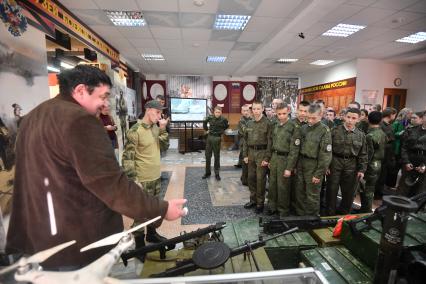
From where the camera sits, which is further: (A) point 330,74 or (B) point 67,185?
(A) point 330,74

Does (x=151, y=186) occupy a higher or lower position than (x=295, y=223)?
higher

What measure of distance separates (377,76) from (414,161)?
4.92 meters

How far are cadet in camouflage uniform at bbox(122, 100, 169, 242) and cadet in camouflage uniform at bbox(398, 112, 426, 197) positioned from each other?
3531mm

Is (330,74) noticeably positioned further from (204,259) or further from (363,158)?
(204,259)

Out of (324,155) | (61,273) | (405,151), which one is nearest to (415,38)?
(405,151)

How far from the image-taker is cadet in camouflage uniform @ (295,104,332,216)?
2564 millimetres

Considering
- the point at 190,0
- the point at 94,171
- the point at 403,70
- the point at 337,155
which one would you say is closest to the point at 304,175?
the point at 337,155

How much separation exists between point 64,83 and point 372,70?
8365 mm

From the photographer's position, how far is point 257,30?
4.52 meters

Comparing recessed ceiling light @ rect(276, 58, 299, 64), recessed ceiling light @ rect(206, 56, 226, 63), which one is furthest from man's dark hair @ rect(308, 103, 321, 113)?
recessed ceiling light @ rect(276, 58, 299, 64)

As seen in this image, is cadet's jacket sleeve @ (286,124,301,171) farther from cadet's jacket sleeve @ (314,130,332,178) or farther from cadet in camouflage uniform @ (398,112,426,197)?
cadet in camouflage uniform @ (398,112,426,197)

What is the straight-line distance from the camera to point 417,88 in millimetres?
7051

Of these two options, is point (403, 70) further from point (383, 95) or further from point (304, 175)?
point (304, 175)

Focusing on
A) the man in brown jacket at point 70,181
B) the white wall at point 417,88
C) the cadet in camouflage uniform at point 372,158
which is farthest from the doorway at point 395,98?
the man in brown jacket at point 70,181
